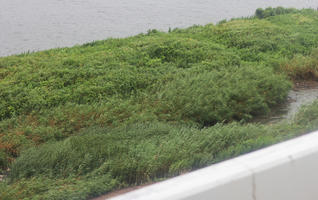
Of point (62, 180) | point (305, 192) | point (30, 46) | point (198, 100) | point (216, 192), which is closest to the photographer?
point (216, 192)

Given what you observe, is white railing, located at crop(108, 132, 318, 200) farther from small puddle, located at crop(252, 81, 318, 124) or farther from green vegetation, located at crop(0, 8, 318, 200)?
small puddle, located at crop(252, 81, 318, 124)

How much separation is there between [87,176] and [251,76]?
568 centimetres

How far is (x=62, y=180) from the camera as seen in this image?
14.2 feet

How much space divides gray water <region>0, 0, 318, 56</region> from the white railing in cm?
1293

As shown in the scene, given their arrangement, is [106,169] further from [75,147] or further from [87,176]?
[75,147]

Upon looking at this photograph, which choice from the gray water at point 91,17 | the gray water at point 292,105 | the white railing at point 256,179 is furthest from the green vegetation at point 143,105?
the gray water at point 91,17

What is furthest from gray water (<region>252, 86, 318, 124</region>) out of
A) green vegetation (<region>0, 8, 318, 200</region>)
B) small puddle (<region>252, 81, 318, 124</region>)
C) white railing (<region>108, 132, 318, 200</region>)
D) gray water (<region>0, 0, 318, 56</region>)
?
gray water (<region>0, 0, 318, 56</region>)

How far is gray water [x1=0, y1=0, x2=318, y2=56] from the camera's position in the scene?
15508mm

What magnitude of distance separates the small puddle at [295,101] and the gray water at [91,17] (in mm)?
7924

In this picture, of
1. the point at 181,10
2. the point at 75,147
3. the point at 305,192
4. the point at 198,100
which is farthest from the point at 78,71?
the point at 181,10

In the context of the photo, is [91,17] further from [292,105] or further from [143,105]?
[292,105]

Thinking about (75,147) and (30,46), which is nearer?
(75,147)

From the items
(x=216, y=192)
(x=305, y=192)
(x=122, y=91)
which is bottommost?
(x=122, y=91)

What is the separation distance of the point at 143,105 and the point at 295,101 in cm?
370
